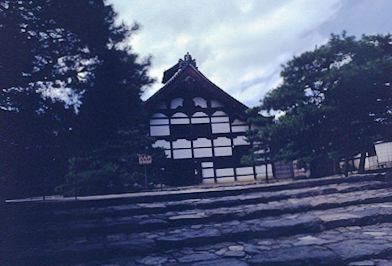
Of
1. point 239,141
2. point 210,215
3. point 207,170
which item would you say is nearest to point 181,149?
point 207,170

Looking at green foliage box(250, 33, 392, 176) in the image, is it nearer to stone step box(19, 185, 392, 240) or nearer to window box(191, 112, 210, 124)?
stone step box(19, 185, 392, 240)

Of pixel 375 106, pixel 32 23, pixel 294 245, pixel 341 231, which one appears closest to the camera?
pixel 294 245

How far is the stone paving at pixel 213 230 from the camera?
150 inches

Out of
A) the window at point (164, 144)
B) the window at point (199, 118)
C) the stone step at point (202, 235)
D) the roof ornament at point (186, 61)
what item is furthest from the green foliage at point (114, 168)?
the stone step at point (202, 235)

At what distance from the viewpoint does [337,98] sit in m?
11.1

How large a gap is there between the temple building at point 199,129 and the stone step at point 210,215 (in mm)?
9852

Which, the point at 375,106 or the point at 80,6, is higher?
the point at 80,6

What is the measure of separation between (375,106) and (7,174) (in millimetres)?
11243

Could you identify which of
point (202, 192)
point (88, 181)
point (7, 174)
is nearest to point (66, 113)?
point (7, 174)

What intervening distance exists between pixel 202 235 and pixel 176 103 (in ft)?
42.5

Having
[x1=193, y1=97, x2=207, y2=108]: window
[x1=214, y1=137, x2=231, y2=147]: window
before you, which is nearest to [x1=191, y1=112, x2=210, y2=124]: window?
[x1=193, y1=97, x2=207, y2=108]: window

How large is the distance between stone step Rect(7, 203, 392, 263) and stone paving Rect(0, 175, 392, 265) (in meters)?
0.01

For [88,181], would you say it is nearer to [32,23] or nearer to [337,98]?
[32,23]

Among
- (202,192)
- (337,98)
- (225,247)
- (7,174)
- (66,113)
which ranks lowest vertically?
(225,247)
